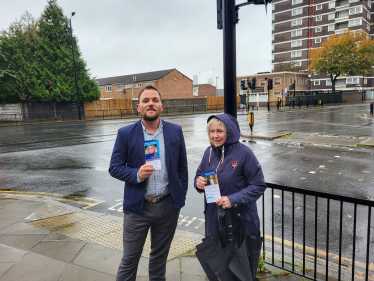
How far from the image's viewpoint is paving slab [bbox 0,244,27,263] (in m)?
3.59

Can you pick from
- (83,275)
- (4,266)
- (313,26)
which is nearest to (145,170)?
(83,275)

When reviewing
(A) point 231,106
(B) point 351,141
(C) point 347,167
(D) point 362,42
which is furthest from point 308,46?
(A) point 231,106

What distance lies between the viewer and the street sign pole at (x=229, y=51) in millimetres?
3785

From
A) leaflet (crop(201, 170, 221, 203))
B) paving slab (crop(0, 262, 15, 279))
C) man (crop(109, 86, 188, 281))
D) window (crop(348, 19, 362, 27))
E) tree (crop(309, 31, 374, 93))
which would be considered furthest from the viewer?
window (crop(348, 19, 362, 27))

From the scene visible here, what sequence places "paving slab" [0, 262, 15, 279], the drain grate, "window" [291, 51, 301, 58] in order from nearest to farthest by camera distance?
"paving slab" [0, 262, 15, 279], the drain grate, "window" [291, 51, 301, 58]

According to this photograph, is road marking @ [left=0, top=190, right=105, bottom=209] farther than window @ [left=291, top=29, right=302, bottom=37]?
No

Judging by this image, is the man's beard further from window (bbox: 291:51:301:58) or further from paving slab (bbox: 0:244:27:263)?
window (bbox: 291:51:301:58)

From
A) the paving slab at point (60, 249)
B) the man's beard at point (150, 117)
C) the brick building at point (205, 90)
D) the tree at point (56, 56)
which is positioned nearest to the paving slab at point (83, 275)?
the paving slab at point (60, 249)

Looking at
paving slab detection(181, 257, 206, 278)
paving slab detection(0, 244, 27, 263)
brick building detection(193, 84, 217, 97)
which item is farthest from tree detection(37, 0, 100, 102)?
brick building detection(193, 84, 217, 97)

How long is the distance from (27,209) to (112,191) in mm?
1882

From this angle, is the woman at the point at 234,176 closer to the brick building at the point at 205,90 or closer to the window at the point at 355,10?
the brick building at the point at 205,90

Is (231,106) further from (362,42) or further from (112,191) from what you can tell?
(362,42)

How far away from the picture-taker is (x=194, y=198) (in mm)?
6242

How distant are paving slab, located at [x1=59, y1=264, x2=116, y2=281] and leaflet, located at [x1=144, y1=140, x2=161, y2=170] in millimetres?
1662
